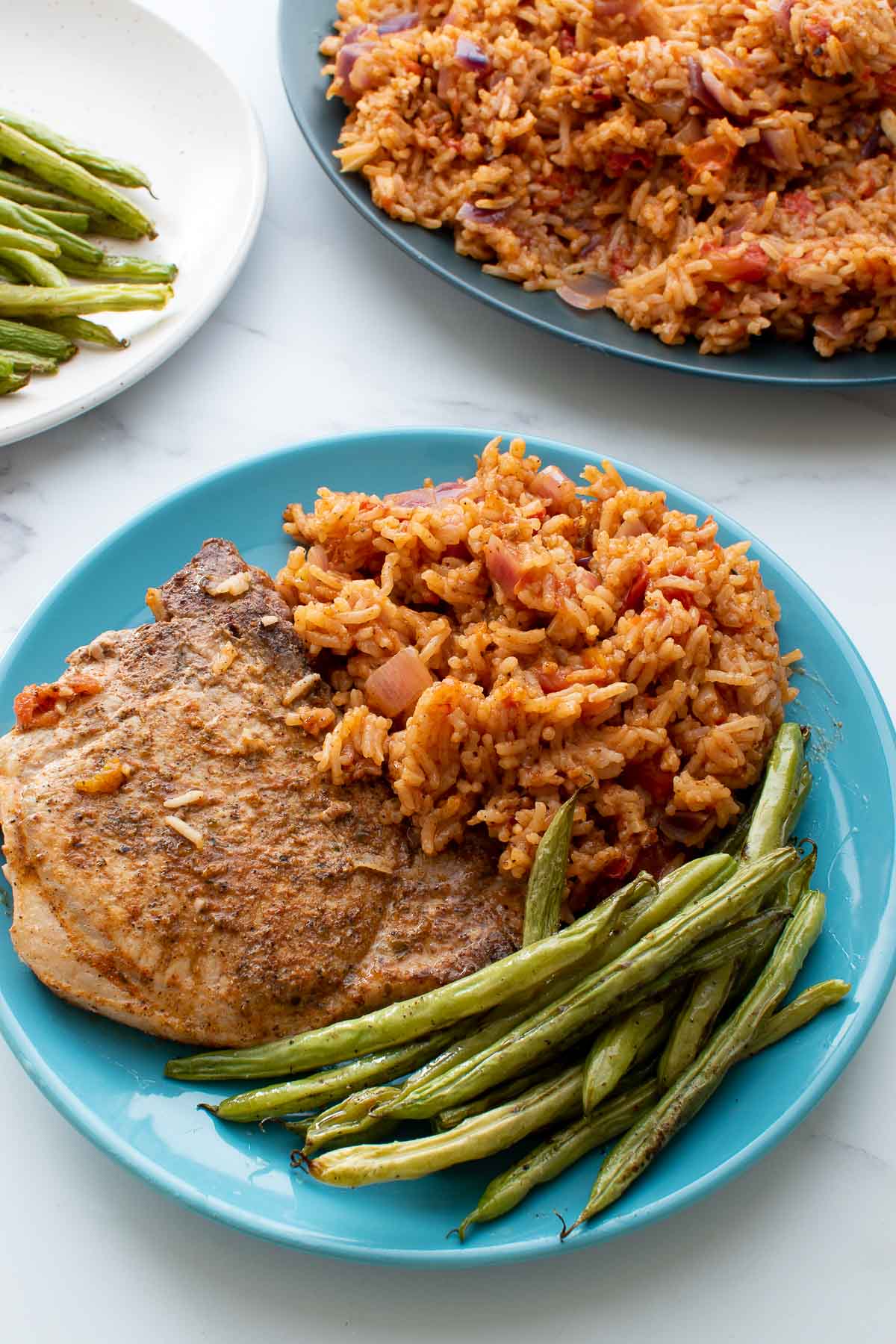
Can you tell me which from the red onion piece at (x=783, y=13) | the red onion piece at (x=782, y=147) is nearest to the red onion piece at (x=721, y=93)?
the red onion piece at (x=782, y=147)

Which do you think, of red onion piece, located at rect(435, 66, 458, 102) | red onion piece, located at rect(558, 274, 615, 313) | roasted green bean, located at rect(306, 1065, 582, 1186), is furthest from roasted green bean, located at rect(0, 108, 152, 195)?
roasted green bean, located at rect(306, 1065, 582, 1186)

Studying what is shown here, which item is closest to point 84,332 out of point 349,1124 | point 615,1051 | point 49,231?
point 49,231

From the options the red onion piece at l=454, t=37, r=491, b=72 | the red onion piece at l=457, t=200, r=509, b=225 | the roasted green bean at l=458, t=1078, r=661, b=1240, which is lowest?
the roasted green bean at l=458, t=1078, r=661, b=1240

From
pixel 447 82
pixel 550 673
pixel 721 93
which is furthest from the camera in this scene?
pixel 447 82

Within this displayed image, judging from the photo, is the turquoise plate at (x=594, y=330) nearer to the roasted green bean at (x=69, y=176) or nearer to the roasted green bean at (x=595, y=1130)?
the roasted green bean at (x=69, y=176)

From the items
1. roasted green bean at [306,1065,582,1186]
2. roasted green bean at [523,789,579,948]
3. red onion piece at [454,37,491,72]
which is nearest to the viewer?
roasted green bean at [306,1065,582,1186]

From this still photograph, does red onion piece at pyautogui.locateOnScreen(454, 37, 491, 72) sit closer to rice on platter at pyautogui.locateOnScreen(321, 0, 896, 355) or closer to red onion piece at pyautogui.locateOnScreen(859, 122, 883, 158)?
rice on platter at pyautogui.locateOnScreen(321, 0, 896, 355)

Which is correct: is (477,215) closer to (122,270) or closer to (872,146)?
(122,270)
